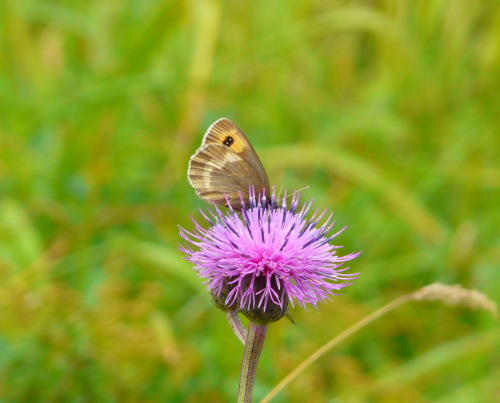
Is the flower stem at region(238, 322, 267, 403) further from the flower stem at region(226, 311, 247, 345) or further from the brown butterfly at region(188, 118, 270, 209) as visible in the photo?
the brown butterfly at region(188, 118, 270, 209)

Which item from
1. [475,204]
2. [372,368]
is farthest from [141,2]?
[372,368]

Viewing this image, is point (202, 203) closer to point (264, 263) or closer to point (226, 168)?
point (226, 168)

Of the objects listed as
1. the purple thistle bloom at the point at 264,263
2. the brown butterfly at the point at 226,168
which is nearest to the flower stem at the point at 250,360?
the purple thistle bloom at the point at 264,263

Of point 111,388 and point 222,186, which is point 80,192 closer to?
point 111,388

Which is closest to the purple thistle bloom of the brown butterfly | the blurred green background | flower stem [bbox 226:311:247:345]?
flower stem [bbox 226:311:247:345]

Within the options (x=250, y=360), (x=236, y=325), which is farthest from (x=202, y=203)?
(x=250, y=360)
